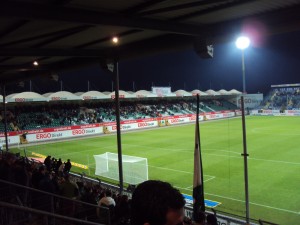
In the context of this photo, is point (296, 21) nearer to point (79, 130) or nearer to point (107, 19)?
point (107, 19)

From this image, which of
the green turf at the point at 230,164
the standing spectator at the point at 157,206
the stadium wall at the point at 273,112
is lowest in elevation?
the green turf at the point at 230,164

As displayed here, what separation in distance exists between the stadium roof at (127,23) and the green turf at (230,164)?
789cm

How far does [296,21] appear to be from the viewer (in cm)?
612

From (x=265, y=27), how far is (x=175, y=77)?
302 feet

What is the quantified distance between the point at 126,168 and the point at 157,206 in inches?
687

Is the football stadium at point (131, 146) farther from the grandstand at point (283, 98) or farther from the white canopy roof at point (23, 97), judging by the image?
the grandstand at point (283, 98)

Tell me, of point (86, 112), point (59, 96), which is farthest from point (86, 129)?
point (86, 112)

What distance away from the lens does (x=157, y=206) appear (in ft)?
5.21

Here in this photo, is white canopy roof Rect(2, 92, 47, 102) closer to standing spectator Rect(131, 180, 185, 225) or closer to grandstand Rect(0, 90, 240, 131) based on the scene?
grandstand Rect(0, 90, 240, 131)

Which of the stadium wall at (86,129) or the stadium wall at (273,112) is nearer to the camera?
the stadium wall at (86,129)

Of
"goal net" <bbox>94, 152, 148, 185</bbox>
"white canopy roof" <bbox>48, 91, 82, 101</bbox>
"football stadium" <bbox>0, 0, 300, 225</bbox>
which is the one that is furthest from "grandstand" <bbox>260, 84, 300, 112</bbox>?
"goal net" <bbox>94, 152, 148, 185</bbox>

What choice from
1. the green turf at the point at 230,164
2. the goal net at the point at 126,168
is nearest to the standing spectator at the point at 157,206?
the green turf at the point at 230,164

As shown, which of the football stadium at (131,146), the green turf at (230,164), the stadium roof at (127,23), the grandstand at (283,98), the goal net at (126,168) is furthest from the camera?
the grandstand at (283,98)

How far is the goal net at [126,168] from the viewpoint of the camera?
58.7 feet
